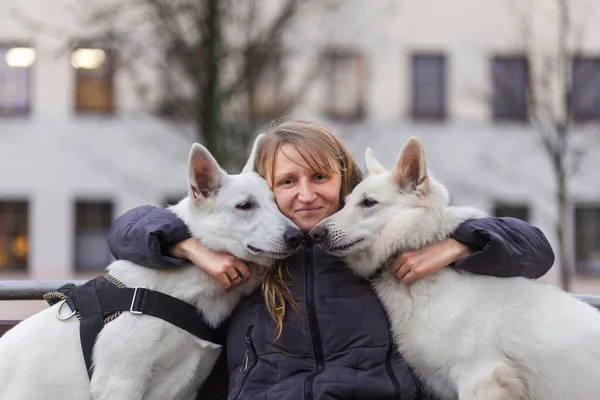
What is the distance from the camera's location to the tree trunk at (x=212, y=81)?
12305mm

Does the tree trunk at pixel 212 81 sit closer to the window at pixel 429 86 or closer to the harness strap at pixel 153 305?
the window at pixel 429 86

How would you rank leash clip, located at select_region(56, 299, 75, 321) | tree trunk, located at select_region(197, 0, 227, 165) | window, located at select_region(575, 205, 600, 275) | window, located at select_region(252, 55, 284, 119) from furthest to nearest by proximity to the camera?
window, located at select_region(575, 205, 600, 275), window, located at select_region(252, 55, 284, 119), tree trunk, located at select_region(197, 0, 227, 165), leash clip, located at select_region(56, 299, 75, 321)

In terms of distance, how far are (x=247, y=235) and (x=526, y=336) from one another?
1.33 metres

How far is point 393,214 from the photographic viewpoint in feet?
11.9

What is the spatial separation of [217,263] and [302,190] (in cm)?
52

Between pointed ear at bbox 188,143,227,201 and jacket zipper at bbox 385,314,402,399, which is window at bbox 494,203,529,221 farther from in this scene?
jacket zipper at bbox 385,314,402,399

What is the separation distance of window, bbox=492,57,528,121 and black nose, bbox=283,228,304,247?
9583 millimetres

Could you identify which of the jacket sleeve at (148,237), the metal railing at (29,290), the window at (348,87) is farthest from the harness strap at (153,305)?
the window at (348,87)

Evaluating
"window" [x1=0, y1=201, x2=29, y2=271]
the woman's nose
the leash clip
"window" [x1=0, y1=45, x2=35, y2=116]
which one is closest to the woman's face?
the woman's nose

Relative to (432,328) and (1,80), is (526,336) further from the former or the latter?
(1,80)

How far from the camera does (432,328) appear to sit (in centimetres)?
337

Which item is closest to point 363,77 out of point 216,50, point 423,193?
point 216,50

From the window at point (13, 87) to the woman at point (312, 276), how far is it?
16.7 metres

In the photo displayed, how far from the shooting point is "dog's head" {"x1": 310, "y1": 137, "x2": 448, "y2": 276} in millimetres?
3555
